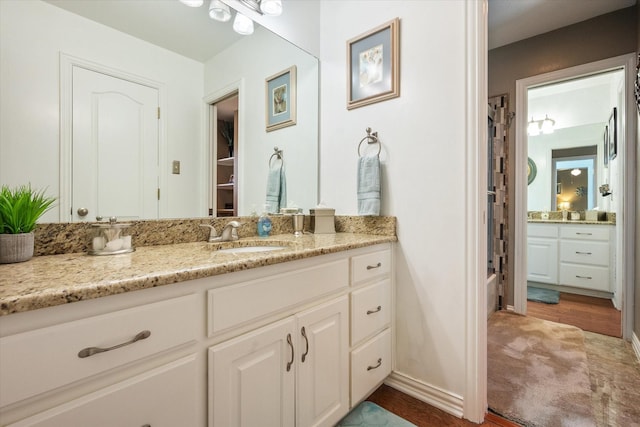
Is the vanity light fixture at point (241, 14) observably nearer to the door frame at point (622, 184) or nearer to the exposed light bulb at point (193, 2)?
the exposed light bulb at point (193, 2)

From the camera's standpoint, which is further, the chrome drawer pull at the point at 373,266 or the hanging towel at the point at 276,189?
the hanging towel at the point at 276,189

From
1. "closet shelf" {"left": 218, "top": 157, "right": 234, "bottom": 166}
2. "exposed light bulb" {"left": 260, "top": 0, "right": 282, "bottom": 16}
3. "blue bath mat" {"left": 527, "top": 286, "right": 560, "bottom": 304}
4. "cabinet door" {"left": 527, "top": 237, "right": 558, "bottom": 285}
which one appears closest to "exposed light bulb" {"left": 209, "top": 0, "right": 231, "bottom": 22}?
"exposed light bulb" {"left": 260, "top": 0, "right": 282, "bottom": 16}

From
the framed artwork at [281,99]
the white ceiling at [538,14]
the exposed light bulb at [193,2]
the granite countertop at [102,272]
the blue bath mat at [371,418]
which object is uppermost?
the white ceiling at [538,14]

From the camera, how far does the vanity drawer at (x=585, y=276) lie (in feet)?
10.6

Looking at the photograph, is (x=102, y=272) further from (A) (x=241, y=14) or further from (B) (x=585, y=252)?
(B) (x=585, y=252)

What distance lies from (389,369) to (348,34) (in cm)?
202

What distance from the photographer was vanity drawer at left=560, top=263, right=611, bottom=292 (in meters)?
3.24

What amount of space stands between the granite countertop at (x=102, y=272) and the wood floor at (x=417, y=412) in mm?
952

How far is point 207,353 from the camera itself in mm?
820

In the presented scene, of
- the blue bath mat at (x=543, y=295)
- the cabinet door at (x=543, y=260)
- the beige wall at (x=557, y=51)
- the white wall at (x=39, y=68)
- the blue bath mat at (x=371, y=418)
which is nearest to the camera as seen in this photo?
the white wall at (x=39, y=68)

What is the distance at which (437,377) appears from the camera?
151 centimetres

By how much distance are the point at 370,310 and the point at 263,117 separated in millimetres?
1259

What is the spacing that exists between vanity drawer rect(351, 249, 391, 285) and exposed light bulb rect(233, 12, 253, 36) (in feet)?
4.39

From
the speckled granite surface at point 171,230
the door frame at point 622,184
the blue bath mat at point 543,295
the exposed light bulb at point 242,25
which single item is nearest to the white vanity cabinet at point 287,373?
the speckled granite surface at point 171,230
